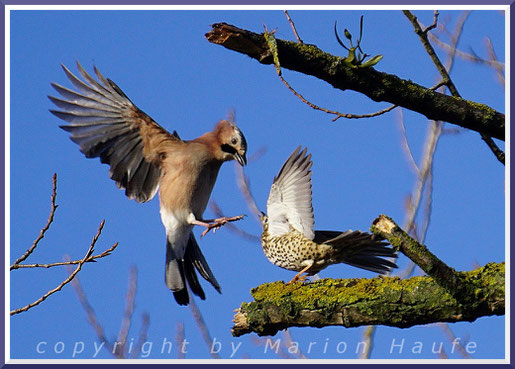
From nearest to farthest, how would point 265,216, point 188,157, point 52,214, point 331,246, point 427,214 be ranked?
point 52,214, point 331,246, point 188,157, point 265,216, point 427,214

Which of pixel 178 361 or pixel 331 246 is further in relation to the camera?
pixel 331 246

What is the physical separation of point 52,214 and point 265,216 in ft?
7.34

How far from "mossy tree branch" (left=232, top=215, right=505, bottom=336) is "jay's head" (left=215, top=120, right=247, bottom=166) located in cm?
108

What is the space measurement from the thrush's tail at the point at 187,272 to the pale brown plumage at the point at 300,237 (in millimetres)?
657

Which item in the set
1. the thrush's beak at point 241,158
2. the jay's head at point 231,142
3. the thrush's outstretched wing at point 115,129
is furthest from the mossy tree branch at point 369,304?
the thrush's outstretched wing at point 115,129

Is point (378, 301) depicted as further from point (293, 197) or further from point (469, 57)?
point (469, 57)

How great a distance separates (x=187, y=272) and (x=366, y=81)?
2.60 meters

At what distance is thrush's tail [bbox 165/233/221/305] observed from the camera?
18.7 ft

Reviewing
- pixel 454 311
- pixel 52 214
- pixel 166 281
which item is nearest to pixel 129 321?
pixel 166 281

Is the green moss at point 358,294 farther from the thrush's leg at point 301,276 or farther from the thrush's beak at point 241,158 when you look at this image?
the thrush's beak at point 241,158

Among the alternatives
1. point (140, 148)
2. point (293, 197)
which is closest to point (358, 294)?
point (293, 197)

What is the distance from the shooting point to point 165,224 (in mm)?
5699

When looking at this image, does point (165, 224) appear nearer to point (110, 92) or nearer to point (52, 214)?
point (110, 92)

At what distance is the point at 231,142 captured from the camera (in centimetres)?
517
